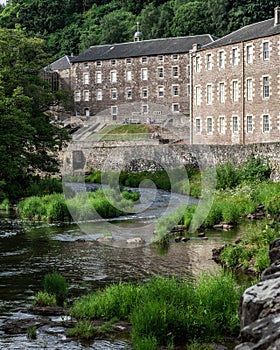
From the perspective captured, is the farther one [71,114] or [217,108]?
→ [71,114]

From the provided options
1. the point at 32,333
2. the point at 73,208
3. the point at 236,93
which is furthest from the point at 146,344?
the point at 236,93

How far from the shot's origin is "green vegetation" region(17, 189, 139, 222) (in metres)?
28.8

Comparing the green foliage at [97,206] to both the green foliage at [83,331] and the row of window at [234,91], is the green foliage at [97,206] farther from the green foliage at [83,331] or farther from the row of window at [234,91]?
the row of window at [234,91]

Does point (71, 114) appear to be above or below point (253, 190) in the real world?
above

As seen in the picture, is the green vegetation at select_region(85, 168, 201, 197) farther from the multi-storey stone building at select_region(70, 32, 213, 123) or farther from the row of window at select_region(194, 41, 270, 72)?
the multi-storey stone building at select_region(70, 32, 213, 123)

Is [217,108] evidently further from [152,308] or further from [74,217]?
[152,308]

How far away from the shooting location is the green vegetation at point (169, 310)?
11062mm

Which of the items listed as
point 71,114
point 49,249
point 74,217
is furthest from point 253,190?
point 71,114

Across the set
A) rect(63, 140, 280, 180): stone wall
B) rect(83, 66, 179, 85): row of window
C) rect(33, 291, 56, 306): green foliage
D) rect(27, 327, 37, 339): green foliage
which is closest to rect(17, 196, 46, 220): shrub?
rect(63, 140, 280, 180): stone wall

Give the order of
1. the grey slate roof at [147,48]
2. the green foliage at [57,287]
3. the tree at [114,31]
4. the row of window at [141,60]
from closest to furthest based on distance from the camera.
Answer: the green foliage at [57,287], the grey slate roof at [147,48], the row of window at [141,60], the tree at [114,31]

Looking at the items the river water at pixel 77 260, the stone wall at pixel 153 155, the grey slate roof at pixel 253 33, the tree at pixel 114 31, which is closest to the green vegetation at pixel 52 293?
the river water at pixel 77 260

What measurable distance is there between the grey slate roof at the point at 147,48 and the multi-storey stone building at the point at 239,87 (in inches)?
743

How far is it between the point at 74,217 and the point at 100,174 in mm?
19991

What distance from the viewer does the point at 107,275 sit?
1672 centimetres
